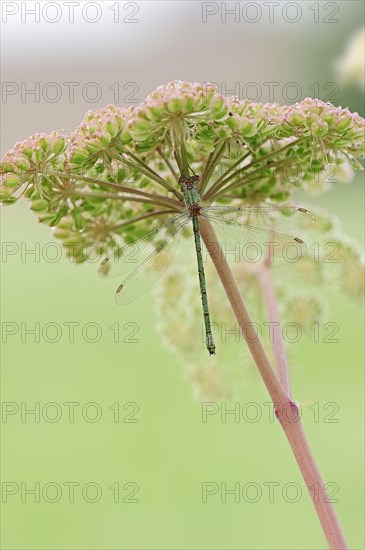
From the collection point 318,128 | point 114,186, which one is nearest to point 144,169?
point 114,186

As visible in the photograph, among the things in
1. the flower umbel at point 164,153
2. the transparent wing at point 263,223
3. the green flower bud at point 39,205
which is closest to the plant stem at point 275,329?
the transparent wing at point 263,223

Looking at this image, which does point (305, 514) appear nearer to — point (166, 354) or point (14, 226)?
point (166, 354)

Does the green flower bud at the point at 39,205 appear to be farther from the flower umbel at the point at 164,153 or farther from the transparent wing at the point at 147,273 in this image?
the transparent wing at the point at 147,273

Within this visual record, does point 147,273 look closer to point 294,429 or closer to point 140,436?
point 294,429

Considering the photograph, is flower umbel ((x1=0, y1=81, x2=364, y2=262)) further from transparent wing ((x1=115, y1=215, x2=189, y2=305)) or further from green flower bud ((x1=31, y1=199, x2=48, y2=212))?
transparent wing ((x1=115, y1=215, x2=189, y2=305))

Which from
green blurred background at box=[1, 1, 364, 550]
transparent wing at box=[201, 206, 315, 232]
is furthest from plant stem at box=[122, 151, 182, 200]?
green blurred background at box=[1, 1, 364, 550]

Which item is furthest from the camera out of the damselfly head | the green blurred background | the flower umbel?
the green blurred background

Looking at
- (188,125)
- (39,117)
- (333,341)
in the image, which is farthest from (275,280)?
(39,117)
